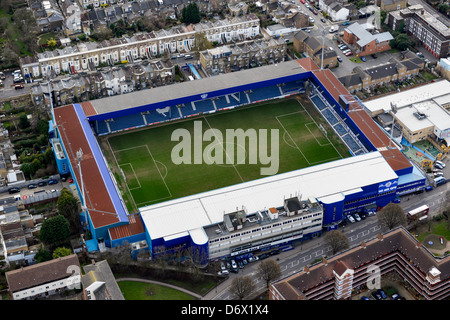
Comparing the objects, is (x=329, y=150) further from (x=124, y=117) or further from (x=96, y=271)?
(x=96, y=271)

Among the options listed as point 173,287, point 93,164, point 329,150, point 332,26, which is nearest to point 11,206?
point 93,164

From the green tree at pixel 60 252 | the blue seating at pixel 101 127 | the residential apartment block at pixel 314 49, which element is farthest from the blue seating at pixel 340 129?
the green tree at pixel 60 252

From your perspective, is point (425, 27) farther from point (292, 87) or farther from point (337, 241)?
point (337, 241)

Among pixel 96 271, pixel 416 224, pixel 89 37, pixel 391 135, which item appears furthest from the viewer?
pixel 89 37

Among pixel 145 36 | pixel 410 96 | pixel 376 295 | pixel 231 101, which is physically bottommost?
pixel 376 295

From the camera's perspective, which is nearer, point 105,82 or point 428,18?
point 105,82

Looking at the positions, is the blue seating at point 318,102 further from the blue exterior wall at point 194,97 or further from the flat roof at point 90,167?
the flat roof at point 90,167

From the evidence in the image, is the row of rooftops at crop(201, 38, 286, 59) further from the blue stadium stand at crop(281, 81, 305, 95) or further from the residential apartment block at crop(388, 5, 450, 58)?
the residential apartment block at crop(388, 5, 450, 58)

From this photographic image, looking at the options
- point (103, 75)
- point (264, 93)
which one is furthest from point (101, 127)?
point (264, 93)
